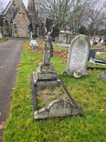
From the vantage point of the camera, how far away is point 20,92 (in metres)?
3.79

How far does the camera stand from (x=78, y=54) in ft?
17.3

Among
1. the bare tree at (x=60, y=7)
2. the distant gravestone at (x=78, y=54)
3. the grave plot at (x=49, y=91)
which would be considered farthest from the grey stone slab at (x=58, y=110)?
the bare tree at (x=60, y=7)

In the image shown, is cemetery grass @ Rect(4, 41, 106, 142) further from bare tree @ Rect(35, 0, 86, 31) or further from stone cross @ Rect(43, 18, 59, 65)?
bare tree @ Rect(35, 0, 86, 31)

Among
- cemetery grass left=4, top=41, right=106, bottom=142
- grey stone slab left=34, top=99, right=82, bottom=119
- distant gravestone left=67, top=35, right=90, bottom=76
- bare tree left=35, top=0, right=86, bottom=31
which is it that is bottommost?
cemetery grass left=4, top=41, right=106, bottom=142

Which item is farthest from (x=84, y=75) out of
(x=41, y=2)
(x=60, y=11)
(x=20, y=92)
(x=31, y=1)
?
(x=31, y=1)

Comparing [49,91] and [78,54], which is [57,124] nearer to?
[49,91]

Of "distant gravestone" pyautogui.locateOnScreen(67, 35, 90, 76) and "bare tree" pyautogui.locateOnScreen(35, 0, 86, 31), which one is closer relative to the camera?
"distant gravestone" pyautogui.locateOnScreen(67, 35, 90, 76)

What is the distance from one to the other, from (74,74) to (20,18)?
92.6 ft

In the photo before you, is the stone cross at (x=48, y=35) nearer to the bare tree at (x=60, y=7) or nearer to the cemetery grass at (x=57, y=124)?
the cemetery grass at (x=57, y=124)

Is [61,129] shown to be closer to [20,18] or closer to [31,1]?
[20,18]

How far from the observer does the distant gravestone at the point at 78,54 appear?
496 centimetres

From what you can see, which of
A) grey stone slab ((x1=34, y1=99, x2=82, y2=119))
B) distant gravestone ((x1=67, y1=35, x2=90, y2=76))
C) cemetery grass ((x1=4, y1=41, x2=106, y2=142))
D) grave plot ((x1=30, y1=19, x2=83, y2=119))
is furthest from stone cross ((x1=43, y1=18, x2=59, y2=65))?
grey stone slab ((x1=34, y1=99, x2=82, y2=119))

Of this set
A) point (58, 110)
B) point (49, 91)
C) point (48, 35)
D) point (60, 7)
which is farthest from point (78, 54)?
point (60, 7)

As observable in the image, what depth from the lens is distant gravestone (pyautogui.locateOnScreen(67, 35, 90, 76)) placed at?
496 cm
